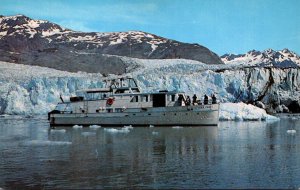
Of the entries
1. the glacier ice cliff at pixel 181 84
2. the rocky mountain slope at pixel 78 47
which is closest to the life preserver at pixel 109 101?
the glacier ice cliff at pixel 181 84

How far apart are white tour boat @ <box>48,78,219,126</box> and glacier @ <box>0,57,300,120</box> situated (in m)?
14.5

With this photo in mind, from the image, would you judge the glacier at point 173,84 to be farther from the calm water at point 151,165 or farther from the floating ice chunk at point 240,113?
the calm water at point 151,165

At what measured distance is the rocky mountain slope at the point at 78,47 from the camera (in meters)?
75.2

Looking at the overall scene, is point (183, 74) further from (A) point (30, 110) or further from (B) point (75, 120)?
(B) point (75, 120)

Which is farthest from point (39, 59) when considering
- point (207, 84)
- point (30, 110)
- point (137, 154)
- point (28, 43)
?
point (137, 154)

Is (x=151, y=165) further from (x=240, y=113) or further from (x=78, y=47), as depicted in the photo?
(x=78, y=47)

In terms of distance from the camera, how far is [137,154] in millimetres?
14453

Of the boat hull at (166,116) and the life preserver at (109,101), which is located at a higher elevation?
the life preserver at (109,101)

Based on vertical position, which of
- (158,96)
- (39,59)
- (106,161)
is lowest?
(106,161)

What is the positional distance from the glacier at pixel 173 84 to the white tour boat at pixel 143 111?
14533 mm

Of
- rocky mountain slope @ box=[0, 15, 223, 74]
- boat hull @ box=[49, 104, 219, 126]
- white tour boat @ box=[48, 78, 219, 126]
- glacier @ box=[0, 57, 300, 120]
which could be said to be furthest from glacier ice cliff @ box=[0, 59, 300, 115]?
rocky mountain slope @ box=[0, 15, 223, 74]

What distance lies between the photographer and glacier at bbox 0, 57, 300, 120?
4794 centimetres

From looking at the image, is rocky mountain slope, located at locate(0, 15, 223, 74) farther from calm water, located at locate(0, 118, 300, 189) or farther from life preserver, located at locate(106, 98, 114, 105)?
calm water, located at locate(0, 118, 300, 189)

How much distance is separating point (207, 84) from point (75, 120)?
20.4m
